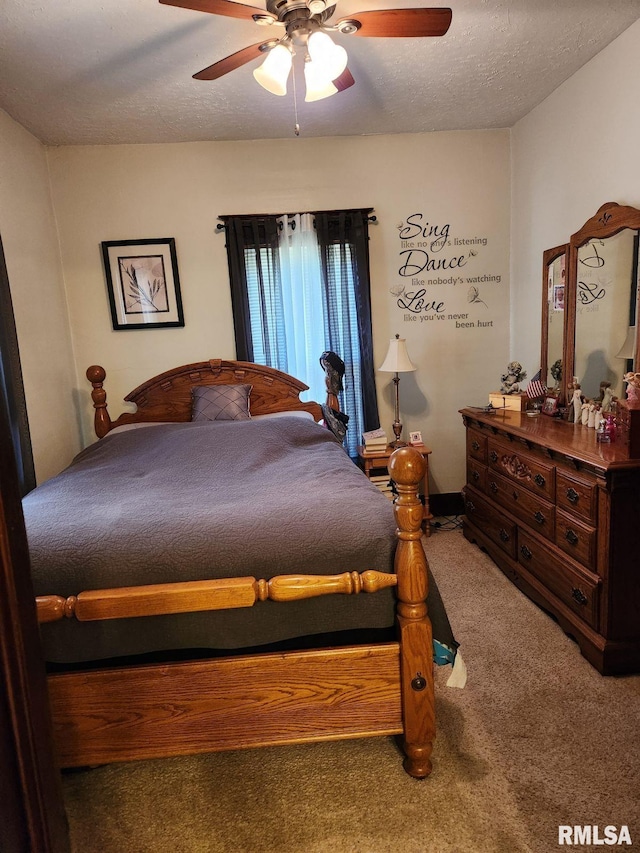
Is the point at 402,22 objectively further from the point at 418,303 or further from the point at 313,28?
the point at 418,303

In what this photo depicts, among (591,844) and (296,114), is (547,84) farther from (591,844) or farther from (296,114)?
(591,844)

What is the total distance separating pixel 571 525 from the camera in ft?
6.84

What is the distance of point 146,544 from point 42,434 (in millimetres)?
1825

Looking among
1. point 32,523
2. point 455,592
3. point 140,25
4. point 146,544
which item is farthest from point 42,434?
point 455,592

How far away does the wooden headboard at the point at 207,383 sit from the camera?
10.9 feet

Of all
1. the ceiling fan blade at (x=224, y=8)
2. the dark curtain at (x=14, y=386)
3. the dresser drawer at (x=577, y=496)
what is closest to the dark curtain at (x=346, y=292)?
the dresser drawer at (x=577, y=496)

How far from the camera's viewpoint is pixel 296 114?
2.90 m

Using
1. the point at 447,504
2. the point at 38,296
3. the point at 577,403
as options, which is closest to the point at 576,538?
the point at 577,403

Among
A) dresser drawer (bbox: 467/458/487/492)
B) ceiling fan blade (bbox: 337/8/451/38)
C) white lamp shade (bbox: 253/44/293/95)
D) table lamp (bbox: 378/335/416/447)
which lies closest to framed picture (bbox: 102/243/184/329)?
table lamp (bbox: 378/335/416/447)

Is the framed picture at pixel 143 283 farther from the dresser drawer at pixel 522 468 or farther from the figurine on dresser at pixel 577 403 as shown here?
the figurine on dresser at pixel 577 403

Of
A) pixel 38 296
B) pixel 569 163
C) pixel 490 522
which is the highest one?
→ pixel 569 163

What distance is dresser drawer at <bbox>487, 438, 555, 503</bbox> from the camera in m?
2.26

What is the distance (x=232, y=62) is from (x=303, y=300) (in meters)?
1.58

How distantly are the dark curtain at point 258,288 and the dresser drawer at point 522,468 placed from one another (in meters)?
1.45
